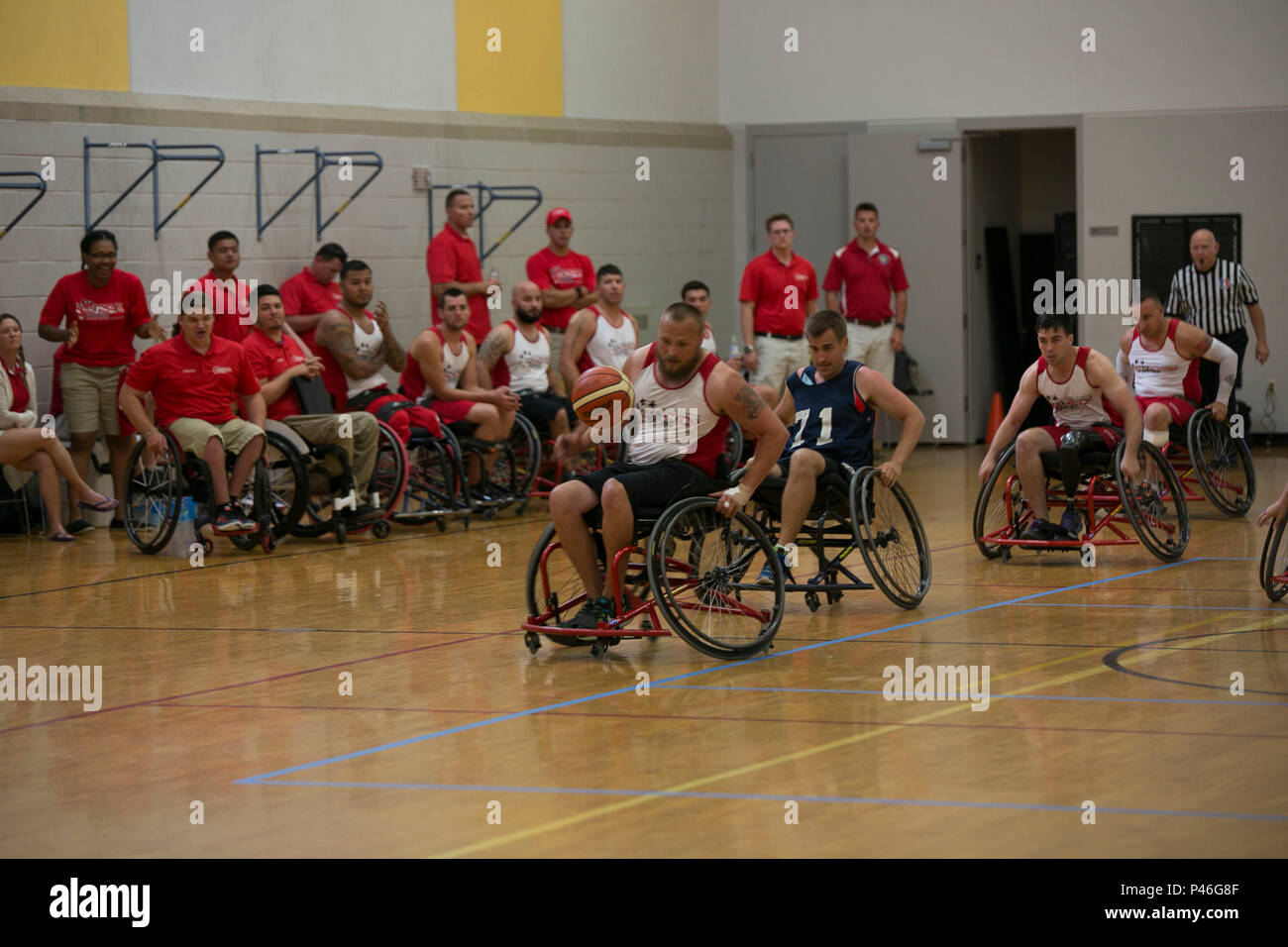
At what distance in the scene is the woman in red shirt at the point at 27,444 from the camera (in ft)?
28.7

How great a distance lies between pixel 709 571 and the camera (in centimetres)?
559

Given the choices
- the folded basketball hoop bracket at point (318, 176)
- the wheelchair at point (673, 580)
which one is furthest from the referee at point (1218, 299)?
the wheelchair at point (673, 580)

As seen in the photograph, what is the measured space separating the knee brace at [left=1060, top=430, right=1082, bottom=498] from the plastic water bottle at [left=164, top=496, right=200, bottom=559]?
4.11 m

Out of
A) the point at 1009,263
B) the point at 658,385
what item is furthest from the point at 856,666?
the point at 1009,263

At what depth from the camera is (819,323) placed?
6.63 metres

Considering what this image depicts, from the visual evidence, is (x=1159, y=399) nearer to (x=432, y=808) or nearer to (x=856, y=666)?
(x=856, y=666)

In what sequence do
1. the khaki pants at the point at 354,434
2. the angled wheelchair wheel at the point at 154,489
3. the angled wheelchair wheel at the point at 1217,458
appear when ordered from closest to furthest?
the angled wheelchair wheel at the point at 154,489
the khaki pants at the point at 354,434
the angled wheelchair wheel at the point at 1217,458

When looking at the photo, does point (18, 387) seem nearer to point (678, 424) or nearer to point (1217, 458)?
point (678, 424)

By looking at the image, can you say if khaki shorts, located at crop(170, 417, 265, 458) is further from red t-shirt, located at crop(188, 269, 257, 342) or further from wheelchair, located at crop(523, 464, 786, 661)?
wheelchair, located at crop(523, 464, 786, 661)

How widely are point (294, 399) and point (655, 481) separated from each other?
3.81 metres

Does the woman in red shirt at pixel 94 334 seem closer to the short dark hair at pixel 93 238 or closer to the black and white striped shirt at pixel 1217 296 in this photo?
the short dark hair at pixel 93 238

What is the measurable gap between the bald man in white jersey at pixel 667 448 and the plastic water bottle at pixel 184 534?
3.23 metres

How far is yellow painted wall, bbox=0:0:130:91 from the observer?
9.12m

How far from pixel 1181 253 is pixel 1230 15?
5.95 feet
